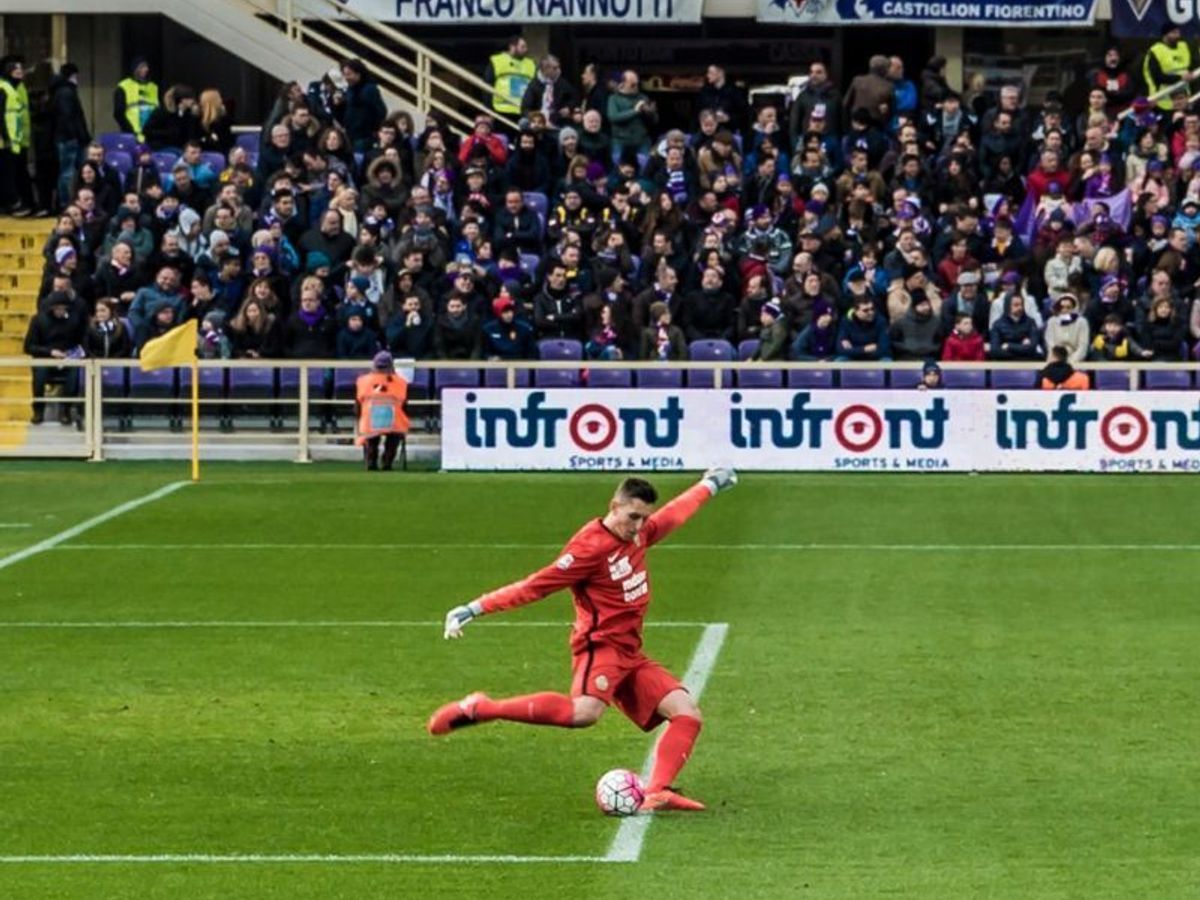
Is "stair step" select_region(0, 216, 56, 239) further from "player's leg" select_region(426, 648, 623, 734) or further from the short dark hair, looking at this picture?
the short dark hair

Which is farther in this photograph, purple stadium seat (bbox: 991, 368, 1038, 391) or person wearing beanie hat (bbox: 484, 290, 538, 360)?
person wearing beanie hat (bbox: 484, 290, 538, 360)

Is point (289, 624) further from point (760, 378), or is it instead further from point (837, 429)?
point (760, 378)

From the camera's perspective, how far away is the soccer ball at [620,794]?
14.7 meters

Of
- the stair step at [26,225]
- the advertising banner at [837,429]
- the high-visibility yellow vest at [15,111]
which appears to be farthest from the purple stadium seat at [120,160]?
the advertising banner at [837,429]

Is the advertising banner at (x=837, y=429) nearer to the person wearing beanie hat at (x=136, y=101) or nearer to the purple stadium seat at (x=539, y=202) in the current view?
the purple stadium seat at (x=539, y=202)

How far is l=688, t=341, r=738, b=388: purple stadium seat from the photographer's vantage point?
3306 centimetres

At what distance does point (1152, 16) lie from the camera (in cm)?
3950

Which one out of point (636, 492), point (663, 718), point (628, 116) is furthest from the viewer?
point (628, 116)

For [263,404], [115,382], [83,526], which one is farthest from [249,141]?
[83,526]

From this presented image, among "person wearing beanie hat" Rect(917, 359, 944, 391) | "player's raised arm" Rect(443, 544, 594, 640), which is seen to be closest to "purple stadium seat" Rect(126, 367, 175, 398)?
"person wearing beanie hat" Rect(917, 359, 944, 391)

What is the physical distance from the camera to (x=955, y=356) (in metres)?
32.8

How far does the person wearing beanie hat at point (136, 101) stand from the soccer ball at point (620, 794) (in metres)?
24.6

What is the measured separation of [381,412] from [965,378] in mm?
6580

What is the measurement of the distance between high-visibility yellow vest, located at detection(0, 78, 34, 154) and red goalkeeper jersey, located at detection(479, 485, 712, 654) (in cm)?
2418
